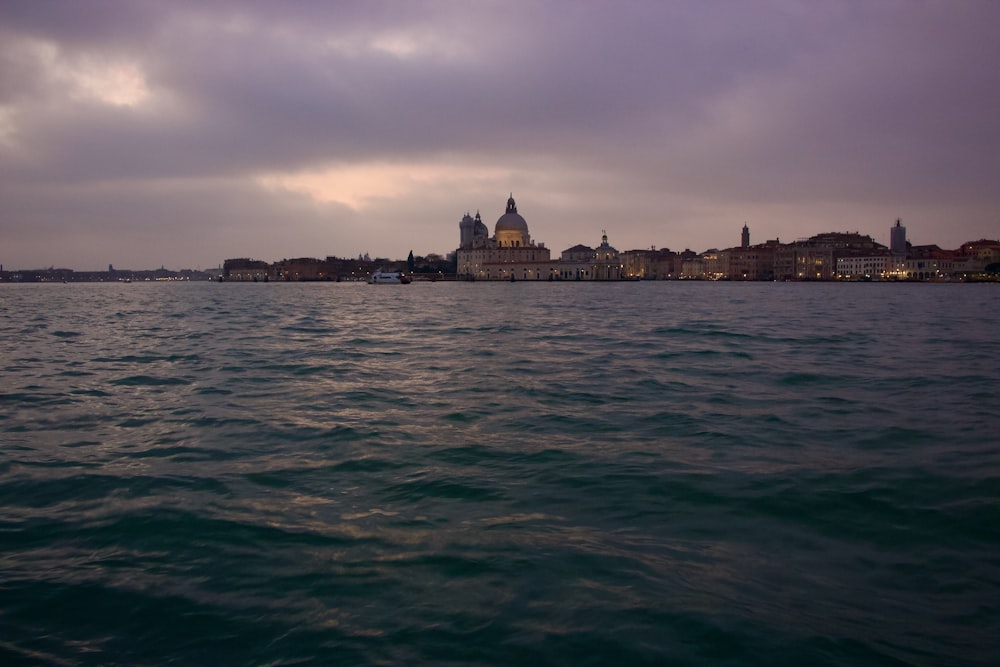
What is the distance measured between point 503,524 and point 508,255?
123 m

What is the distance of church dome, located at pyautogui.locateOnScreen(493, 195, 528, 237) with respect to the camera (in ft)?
419

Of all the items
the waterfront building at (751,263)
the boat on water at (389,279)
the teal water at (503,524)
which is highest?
the waterfront building at (751,263)

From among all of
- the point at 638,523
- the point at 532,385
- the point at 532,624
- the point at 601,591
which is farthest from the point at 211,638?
the point at 532,385

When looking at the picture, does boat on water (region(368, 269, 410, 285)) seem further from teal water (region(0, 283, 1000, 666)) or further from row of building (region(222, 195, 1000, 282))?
teal water (region(0, 283, 1000, 666))

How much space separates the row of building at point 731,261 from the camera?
355 ft

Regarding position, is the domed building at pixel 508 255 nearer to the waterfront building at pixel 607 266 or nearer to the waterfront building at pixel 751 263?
the waterfront building at pixel 607 266

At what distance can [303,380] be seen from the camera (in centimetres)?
922

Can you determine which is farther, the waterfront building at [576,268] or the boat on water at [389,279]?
the waterfront building at [576,268]

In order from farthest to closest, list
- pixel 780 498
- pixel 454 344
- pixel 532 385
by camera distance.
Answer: pixel 454 344 < pixel 532 385 < pixel 780 498

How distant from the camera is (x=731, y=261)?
5103 inches

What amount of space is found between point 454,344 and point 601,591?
11.4 metres

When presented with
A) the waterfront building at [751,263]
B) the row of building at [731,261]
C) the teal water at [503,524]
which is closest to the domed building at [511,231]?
the row of building at [731,261]

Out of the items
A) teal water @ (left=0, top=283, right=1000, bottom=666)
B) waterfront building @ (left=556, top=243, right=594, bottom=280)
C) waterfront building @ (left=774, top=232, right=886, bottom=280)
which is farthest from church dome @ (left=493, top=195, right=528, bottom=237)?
teal water @ (left=0, top=283, right=1000, bottom=666)

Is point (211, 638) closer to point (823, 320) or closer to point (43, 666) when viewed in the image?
point (43, 666)
